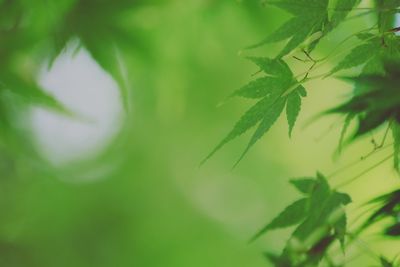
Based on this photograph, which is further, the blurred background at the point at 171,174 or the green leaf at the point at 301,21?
the blurred background at the point at 171,174

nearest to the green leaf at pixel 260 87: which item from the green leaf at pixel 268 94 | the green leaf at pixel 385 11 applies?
the green leaf at pixel 268 94

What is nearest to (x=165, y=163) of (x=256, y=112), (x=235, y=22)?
(x=235, y=22)

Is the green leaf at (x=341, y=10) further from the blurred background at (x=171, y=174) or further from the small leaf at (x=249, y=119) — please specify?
the blurred background at (x=171, y=174)

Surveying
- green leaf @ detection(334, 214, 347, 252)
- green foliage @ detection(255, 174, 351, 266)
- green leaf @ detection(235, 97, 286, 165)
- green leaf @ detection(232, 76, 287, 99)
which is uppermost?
green leaf @ detection(232, 76, 287, 99)

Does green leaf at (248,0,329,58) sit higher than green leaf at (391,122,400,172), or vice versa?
green leaf at (248,0,329,58)

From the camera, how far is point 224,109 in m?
3.67

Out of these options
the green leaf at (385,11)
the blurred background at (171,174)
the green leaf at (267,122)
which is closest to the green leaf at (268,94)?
the green leaf at (267,122)

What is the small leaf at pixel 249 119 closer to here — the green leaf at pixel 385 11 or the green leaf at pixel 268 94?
the green leaf at pixel 268 94

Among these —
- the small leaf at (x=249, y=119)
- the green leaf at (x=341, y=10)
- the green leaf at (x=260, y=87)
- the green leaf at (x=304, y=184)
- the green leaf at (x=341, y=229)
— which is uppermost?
the green leaf at (x=341, y=10)

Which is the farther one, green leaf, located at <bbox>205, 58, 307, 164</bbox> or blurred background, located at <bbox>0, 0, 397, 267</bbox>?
blurred background, located at <bbox>0, 0, 397, 267</bbox>

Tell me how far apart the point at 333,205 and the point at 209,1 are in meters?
0.99

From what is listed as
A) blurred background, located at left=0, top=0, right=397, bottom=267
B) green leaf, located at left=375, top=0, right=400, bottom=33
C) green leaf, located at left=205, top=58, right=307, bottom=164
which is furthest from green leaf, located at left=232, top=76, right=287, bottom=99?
blurred background, located at left=0, top=0, right=397, bottom=267

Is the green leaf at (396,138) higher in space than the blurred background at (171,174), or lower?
higher

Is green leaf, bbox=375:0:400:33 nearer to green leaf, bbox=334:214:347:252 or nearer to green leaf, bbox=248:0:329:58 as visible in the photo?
green leaf, bbox=248:0:329:58
